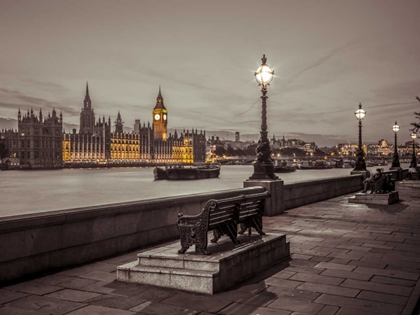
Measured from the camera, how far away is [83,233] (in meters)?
6.80

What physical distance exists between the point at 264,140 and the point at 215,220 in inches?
283

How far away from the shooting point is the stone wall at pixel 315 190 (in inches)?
563

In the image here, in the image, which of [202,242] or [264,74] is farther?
[264,74]

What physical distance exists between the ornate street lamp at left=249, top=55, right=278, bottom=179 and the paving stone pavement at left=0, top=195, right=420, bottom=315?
13.9 feet

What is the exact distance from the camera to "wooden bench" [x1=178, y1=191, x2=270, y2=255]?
5.63m

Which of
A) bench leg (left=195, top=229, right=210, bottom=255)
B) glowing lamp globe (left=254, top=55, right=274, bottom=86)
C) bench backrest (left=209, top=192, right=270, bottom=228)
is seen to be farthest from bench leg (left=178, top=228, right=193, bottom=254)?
glowing lamp globe (left=254, top=55, right=274, bottom=86)

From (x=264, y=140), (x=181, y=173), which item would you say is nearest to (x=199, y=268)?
(x=264, y=140)

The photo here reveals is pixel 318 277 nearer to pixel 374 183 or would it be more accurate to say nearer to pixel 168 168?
pixel 374 183

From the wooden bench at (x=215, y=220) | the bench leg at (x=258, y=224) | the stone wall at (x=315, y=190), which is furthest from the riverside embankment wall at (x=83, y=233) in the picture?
the stone wall at (x=315, y=190)

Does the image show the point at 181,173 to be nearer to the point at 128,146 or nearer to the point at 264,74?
the point at 264,74

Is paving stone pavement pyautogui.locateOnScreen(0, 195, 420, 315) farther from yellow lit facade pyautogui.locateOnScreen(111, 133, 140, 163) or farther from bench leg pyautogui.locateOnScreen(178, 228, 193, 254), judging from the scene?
yellow lit facade pyautogui.locateOnScreen(111, 133, 140, 163)

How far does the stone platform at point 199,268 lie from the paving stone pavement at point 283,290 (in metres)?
0.11

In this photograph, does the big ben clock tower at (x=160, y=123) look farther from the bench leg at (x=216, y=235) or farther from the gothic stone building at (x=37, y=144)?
the bench leg at (x=216, y=235)

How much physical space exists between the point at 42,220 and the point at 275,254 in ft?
11.0
